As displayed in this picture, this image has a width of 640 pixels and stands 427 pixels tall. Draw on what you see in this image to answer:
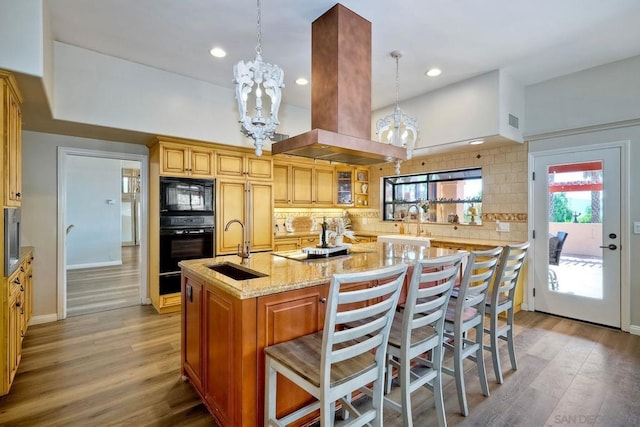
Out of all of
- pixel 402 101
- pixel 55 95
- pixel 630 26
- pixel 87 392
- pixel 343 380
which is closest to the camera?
pixel 343 380

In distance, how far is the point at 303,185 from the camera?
18.1 ft

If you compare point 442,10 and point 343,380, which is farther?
point 442,10

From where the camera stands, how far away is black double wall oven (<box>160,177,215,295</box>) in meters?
3.97

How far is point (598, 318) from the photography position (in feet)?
12.1

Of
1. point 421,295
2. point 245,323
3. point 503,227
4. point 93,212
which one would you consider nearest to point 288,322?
point 245,323

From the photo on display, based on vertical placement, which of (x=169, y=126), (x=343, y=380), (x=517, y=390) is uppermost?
(x=169, y=126)

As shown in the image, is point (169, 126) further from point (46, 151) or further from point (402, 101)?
point (402, 101)

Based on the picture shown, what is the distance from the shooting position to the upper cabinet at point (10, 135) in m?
2.19

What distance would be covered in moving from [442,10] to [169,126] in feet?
10.3

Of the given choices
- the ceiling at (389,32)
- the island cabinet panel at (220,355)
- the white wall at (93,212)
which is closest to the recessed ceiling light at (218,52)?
the ceiling at (389,32)

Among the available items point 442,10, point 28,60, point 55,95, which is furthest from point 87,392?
point 442,10

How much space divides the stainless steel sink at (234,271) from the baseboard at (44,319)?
2.89 metres

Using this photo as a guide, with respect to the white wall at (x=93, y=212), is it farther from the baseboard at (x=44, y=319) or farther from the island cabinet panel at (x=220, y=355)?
the island cabinet panel at (x=220, y=355)

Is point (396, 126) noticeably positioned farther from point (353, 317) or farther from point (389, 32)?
point (353, 317)
